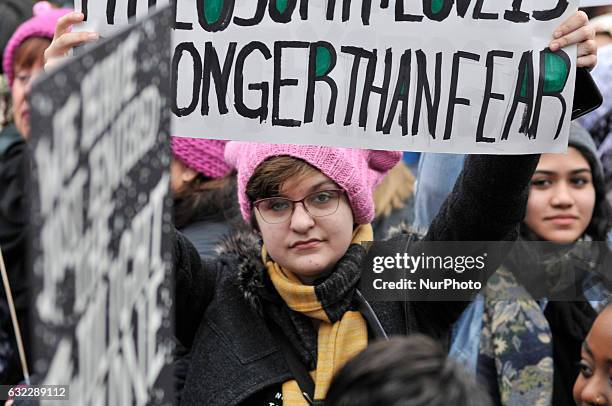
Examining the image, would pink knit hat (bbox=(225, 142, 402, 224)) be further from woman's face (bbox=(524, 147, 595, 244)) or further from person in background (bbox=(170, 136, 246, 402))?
woman's face (bbox=(524, 147, 595, 244))

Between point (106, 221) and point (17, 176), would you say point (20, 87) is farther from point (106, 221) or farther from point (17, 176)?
point (106, 221)

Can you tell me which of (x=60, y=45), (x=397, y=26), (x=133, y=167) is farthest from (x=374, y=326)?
(x=133, y=167)

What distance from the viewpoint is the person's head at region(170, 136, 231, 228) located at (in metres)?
3.74

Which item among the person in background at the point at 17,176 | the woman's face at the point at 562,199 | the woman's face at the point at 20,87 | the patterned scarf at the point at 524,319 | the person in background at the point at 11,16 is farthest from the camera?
the person in background at the point at 11,16

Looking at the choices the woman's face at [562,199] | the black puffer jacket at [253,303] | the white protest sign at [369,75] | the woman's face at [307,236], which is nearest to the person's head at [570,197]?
the woman's face at [562,199]

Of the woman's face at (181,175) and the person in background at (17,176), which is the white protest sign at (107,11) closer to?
the person in background at (17,176)

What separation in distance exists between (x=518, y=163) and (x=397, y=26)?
1.35 feet

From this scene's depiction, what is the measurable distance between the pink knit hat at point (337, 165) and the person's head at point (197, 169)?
2.59 ft

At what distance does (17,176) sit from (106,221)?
226cm

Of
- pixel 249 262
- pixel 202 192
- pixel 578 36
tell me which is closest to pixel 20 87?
pixel 202 192

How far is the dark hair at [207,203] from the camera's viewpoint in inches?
143

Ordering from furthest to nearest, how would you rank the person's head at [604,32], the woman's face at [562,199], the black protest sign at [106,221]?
the person's head at [604,32] → the woman's face at [562,199] → the black protest sign at [106,221]

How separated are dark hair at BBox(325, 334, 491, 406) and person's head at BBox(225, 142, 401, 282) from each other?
935mm

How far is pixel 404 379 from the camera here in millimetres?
1788
